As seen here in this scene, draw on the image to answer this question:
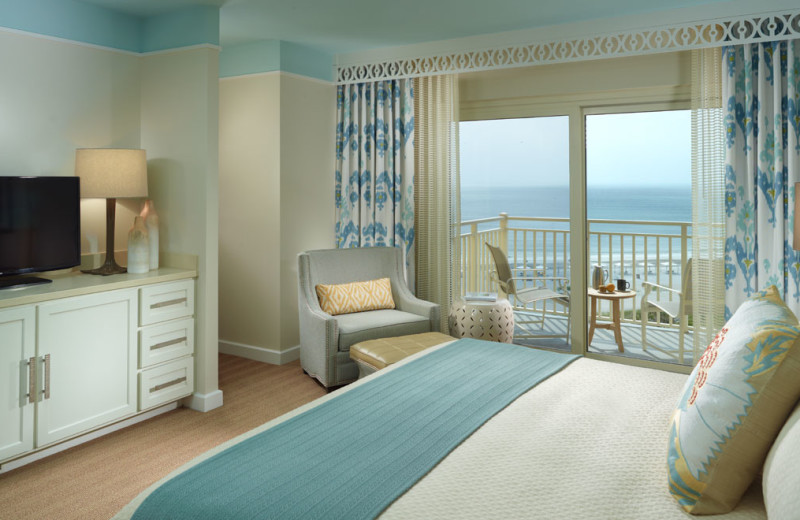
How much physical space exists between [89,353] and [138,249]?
0.69 meters

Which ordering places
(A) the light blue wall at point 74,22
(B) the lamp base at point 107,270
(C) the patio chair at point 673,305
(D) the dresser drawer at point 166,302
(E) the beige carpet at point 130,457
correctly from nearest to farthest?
(E) the beige carpet at point 130,457
(A) the light blue wall at point 74,22
(D) the dresser drawer at point 166,302
(B) the lamp base at point 107,270
(C) the patio chair at point 673,305

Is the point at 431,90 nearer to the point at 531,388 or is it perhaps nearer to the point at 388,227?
the point at 388,227

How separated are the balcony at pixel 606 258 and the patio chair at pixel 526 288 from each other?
4cm

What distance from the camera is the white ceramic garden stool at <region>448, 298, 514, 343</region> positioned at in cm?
433

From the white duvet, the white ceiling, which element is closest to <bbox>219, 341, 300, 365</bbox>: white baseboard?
the white ceiling

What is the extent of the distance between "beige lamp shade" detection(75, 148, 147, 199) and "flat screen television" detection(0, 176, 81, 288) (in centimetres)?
10

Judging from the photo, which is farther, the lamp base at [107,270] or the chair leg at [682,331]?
the chair leg at [682,331]

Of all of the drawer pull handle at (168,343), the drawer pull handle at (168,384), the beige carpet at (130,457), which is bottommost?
the beige carpet at (130,457)

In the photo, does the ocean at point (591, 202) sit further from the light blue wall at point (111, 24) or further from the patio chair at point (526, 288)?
the light blue wall at point (111, 24)

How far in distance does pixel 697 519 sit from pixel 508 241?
353cm

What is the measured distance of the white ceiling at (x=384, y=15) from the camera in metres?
3.72

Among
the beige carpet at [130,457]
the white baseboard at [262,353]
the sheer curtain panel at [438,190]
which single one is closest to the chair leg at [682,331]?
the sheer curtain panel at [438,190]

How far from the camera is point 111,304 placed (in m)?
3.27

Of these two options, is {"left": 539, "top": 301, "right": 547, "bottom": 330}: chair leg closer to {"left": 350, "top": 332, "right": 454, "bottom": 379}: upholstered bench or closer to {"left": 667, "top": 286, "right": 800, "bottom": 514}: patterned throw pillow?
{"left": 350, "top": 332, "right": 454, "bottom": 379}: upholstered bench
